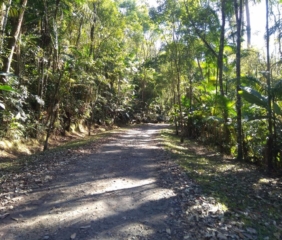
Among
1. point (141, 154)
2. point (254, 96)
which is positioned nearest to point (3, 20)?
point (141, 154)

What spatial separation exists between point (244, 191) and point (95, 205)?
391 cm

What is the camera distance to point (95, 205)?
496 cm

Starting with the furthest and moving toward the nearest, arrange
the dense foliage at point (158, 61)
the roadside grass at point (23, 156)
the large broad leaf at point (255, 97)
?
1. the dense foliage at point (158, 61)
2. the large broad leaf at point (255, 97)
3. the roadside grass at point (23, 156)

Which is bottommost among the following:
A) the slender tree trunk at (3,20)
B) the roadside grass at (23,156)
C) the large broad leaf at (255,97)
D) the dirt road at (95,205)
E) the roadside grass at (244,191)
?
the roadside grass at (244,191)

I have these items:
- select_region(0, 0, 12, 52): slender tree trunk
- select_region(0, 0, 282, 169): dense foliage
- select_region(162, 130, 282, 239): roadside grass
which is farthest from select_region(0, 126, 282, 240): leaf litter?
select_region(0, 0, 12, 52): slender tree trunk

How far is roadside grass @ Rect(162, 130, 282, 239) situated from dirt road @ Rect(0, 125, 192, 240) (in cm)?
102

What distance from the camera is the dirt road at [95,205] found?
159 inches

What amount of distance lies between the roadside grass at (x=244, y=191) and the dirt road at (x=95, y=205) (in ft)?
3.35

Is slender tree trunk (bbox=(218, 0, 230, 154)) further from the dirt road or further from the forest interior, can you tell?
the dirt road

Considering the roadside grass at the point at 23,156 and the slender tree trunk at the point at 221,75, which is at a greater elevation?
the slender tree trunk at the point at 221,75

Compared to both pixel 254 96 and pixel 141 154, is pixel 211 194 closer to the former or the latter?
pixel 254 96

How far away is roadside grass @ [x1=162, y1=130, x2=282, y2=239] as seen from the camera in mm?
4773

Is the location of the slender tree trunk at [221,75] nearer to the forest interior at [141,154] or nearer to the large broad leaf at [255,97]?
the forest interior at [141,154]

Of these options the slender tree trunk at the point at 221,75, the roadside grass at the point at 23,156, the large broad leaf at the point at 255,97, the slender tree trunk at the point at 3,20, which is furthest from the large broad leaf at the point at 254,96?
the slender tree trunk at the point at 3,20
